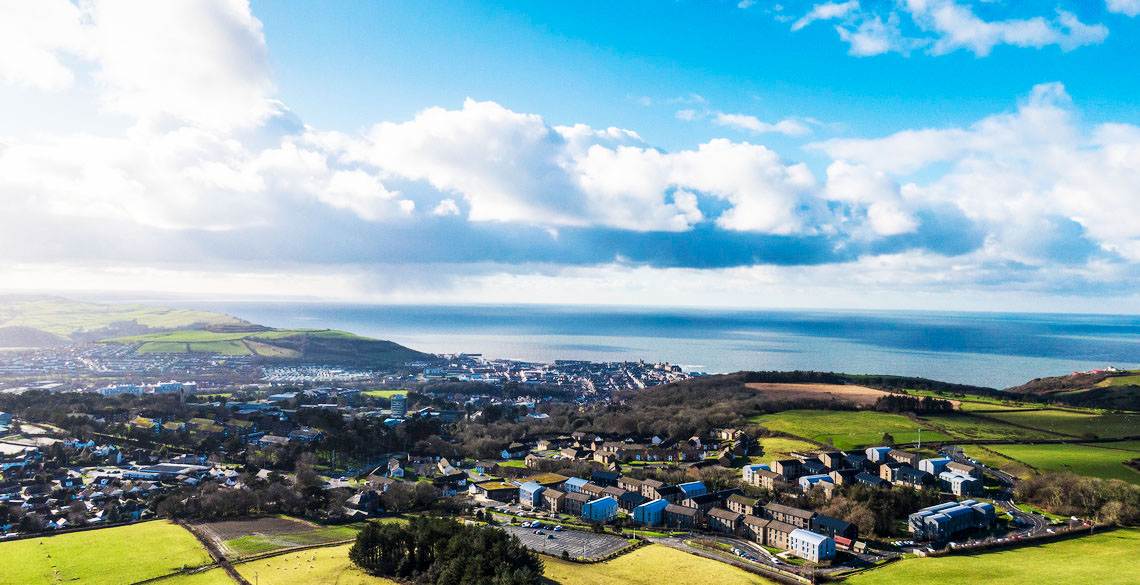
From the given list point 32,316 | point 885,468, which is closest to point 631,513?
point 885,468

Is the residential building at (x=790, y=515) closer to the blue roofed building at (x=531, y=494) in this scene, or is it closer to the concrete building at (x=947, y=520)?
the concrete building at (x=947, y=520)

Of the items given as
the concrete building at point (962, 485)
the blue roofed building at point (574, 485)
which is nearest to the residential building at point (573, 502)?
the blue roofed building at point (574, 485)

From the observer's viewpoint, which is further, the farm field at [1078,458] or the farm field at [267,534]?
the farm field at [1078,458]

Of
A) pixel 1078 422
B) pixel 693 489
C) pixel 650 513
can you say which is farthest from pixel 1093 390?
pixel 650 513

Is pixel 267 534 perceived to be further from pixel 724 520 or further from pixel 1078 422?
pixel 1078 422

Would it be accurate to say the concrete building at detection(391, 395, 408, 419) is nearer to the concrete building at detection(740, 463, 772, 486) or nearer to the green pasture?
the green pasture

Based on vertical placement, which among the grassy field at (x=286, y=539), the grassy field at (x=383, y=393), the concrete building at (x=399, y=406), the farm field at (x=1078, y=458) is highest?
the farm field at (x=1078, y=458)

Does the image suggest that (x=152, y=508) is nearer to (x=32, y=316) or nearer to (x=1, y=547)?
(x=1, y=547)
